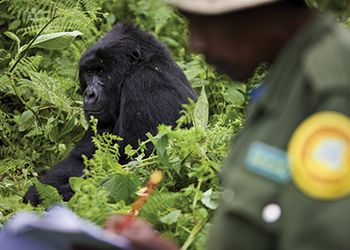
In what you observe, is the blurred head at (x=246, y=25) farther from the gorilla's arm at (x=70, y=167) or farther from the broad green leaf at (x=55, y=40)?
the gorilla's arm at (x=70, y=167)

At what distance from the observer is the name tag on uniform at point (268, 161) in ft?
5.80

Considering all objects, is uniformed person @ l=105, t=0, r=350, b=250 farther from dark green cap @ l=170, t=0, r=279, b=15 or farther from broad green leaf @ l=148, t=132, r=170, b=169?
broad green leaf @ l=148, t=132, r=170, b=169

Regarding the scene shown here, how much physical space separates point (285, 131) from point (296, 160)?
88 mm

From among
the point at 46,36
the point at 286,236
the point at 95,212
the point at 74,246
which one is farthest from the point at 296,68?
the point at 46,36

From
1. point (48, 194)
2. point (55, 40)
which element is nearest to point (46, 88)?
point (55, 40)

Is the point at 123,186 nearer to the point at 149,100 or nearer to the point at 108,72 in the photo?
the point at 149,100

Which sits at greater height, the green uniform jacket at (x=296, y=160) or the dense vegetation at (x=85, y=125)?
the green uniform jacket at (x=296, y=160)

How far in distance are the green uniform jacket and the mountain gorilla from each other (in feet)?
10.9

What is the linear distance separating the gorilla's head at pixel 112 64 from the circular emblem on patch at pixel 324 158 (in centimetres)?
384

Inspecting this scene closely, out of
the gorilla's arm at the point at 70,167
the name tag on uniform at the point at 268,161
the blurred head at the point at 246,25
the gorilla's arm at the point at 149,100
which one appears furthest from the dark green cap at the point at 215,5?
the gorilla's arm at the point at 70,167

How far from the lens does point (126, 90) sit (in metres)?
5.43

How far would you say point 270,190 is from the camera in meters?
1.78

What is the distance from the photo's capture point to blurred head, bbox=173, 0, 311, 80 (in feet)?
6.27

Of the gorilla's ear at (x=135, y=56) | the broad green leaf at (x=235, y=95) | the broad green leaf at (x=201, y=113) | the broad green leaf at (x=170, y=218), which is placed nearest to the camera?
Answer: the broad green leaf at (x=170, y=218)
